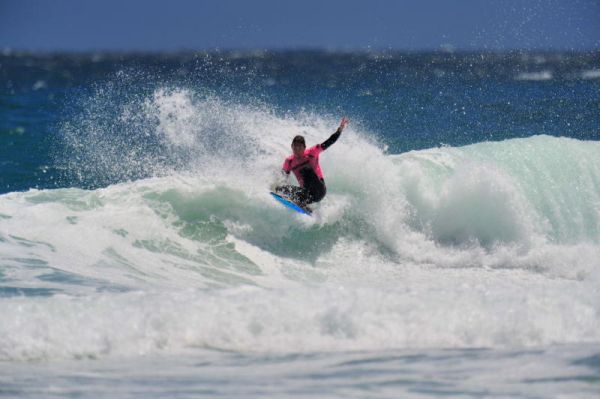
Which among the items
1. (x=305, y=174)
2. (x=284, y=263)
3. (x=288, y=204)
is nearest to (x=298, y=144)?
(x=305, y=174)

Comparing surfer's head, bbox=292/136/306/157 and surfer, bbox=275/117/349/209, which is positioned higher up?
surfer's head, bbox=292/136/306/157

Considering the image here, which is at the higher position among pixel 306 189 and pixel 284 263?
pixel 306 189

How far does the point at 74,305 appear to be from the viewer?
8.23 metres

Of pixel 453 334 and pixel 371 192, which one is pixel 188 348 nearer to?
pixel 453 334

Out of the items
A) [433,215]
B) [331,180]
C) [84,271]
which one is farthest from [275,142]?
[84,271]

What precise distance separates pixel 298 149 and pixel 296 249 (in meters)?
1.45

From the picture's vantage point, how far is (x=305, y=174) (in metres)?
12.4

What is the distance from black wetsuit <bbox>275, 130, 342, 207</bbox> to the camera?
12.3 meters

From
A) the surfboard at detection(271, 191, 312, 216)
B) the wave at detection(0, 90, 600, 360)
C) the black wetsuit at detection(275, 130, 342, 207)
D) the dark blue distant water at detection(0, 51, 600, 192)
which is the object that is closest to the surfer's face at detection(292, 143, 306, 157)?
the black wetsuit at detection(275, 130, 342, 207)

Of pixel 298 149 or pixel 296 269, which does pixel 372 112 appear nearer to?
pixel 298 149

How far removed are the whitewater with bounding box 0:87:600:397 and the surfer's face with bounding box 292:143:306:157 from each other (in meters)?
0.87

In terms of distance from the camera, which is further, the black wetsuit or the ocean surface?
the black wetsuit

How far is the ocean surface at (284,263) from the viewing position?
22.7ft

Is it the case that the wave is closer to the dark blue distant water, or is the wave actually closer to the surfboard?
the surfboard
